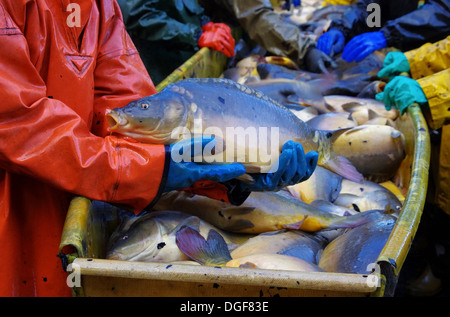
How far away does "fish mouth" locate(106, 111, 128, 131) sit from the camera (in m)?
1.49

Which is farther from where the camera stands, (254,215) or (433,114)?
(433,114)

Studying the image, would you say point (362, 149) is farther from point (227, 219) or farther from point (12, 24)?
point (12, 24)

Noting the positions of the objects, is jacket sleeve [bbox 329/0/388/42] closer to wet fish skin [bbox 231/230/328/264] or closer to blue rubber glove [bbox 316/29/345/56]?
blue rubber glove [bbox 316/29/345/56]

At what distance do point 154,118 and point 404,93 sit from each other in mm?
2216

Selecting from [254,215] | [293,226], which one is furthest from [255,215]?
[293,226]

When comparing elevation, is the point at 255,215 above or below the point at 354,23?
below

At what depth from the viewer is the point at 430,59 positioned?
3572mm

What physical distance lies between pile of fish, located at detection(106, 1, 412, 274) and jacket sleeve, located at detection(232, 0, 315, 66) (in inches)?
90.6

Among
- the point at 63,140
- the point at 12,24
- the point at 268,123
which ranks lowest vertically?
the point at 268,123

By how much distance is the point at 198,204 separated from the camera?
192 cm

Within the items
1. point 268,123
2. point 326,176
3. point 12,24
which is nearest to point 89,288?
point 12,24

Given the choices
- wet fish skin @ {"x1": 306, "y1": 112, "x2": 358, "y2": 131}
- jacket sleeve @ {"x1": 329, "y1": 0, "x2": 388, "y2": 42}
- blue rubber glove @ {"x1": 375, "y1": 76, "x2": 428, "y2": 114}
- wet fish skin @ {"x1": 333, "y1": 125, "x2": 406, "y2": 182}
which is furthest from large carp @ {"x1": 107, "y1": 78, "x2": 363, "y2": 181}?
jacket sleeve @ {"x1": 329, "y1": 0, "x2": 388, "y2": 42}

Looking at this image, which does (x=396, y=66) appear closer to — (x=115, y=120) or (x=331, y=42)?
(x=331, y=42)
